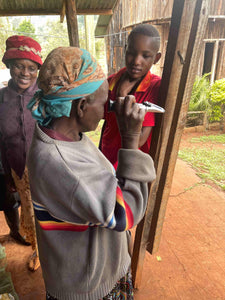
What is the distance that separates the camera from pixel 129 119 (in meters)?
0.95

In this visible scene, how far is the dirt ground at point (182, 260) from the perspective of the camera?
217 cm

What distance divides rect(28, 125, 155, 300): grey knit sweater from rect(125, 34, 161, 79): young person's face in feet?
2.39

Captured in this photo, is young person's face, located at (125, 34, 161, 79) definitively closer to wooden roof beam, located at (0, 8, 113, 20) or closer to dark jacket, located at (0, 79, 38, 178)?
dark jacket, located at (0, 79, 38, 178)

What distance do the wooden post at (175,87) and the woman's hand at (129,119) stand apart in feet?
1.26

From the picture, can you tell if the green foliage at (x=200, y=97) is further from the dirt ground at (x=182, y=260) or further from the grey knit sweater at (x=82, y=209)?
the grey knit sweater at (x=82, y=209)

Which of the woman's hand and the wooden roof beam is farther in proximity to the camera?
the wooden roof beam

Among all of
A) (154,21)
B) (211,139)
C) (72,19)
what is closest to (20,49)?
(72,19)

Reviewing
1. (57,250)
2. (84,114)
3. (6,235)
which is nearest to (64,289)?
(57,250)

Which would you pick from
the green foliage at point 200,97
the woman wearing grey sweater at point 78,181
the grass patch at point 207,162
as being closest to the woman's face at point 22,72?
the woman wearing grey sweater at point 78,181

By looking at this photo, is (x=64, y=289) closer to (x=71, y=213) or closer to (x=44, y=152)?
(x=71, y=213)

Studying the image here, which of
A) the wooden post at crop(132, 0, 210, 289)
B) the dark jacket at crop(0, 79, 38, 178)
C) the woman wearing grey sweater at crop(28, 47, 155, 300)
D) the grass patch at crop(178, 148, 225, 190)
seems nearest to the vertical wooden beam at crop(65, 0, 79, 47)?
the dark jacket at crop(0, 79, 38, 178)

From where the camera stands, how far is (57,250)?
96 cm

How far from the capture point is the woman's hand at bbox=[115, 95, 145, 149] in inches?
37.2

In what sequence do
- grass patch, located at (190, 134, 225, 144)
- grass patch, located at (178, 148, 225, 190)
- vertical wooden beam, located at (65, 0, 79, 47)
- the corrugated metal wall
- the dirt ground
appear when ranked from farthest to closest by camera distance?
the corrugated metal wall < grass patch, located at (190, 134, 225, 144) < grass patch, located at (178, 148, 225, 190) < vertical wooden beam, located at (65, 0, 79, 47) < the dirt ground
